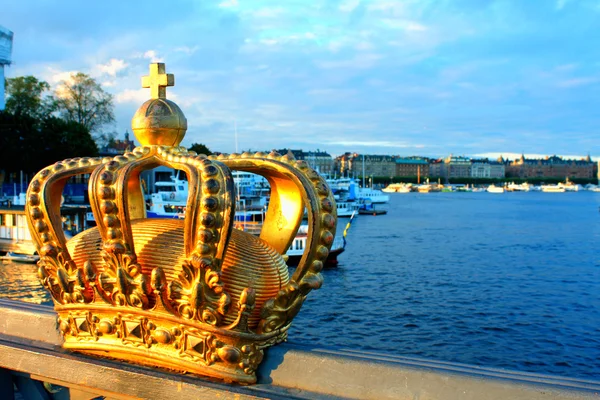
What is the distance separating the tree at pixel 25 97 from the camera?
4875 centimetres

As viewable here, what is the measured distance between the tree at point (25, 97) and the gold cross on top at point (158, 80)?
49.7 m

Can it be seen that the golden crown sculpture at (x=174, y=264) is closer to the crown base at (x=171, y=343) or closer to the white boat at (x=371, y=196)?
the crown base at (x=171, y=343)

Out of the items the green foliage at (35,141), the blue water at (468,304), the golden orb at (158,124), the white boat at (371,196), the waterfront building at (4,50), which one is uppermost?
the waterfront building at (4,50)

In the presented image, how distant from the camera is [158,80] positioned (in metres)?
3.16

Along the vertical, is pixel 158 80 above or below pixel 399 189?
above

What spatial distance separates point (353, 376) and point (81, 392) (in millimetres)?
1438

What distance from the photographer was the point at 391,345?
15133mm

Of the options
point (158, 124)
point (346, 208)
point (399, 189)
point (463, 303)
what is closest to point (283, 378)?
point (158, 124)

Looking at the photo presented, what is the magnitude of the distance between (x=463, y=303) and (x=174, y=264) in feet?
61.1

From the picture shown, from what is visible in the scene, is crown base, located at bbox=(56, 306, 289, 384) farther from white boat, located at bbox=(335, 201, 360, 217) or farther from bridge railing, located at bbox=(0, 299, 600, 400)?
white boat, located at bbox=(335, 201, 360, 217)

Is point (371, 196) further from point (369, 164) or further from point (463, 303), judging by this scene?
point (369, 164)

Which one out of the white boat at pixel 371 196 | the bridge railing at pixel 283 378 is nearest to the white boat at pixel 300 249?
the bridge railing at pixel 283 378

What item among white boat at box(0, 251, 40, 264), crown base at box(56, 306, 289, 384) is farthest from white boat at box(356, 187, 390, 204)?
crown base at box(56, 306, 289, 384)

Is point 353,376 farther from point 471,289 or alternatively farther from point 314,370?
point 471,289
